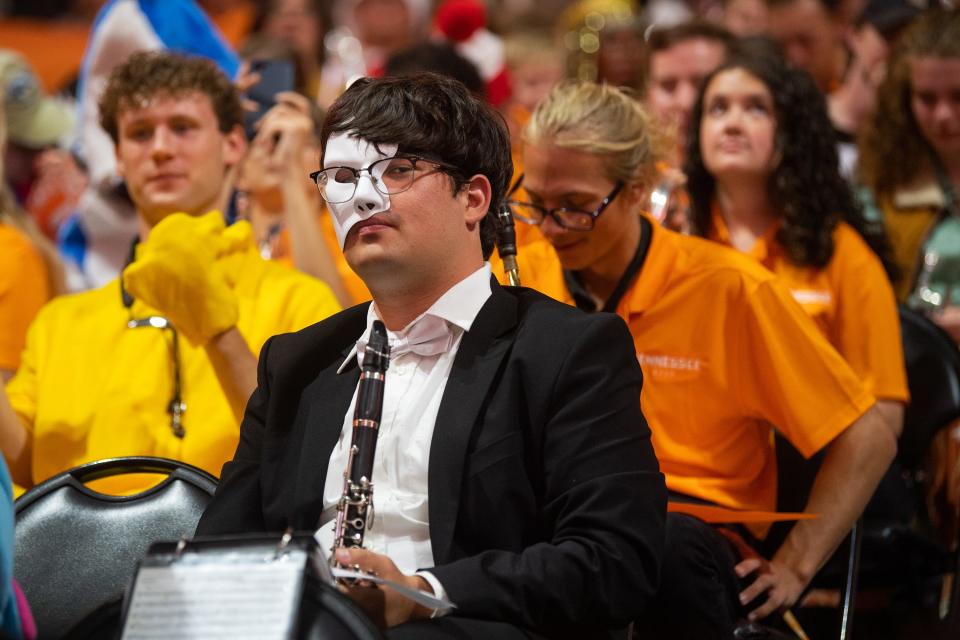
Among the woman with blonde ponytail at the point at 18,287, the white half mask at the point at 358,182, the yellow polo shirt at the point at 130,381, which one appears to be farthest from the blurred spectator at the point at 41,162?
the white half mask at the point at 358,182

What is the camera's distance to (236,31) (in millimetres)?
7156

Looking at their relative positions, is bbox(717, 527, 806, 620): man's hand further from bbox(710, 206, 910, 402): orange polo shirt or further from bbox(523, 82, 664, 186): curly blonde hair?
bbox(523, 82, 664, 186): curly blonde hair

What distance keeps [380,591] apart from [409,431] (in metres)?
0.34

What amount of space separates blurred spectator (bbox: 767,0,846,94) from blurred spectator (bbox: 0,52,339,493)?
2.65 metres

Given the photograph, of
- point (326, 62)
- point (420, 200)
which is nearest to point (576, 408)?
point (420, 200)

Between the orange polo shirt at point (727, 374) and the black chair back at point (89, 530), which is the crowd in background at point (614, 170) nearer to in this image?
the orange polo shirt at point (727, 374)

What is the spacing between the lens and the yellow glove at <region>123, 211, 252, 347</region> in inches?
110

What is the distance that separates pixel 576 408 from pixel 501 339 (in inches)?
8.0

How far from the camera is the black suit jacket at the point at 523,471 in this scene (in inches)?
79.6

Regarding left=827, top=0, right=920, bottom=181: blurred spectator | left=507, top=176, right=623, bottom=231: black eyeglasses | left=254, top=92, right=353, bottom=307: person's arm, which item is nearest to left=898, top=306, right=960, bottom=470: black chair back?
left=507, top=176, right=623, bottom=231: black eyeglasses

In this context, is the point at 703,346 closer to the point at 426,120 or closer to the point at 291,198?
the point at 426,120

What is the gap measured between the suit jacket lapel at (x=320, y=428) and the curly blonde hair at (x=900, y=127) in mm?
2599

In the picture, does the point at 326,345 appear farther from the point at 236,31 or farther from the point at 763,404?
the point at 236,31

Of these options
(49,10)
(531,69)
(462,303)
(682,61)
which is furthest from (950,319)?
(49,10)
